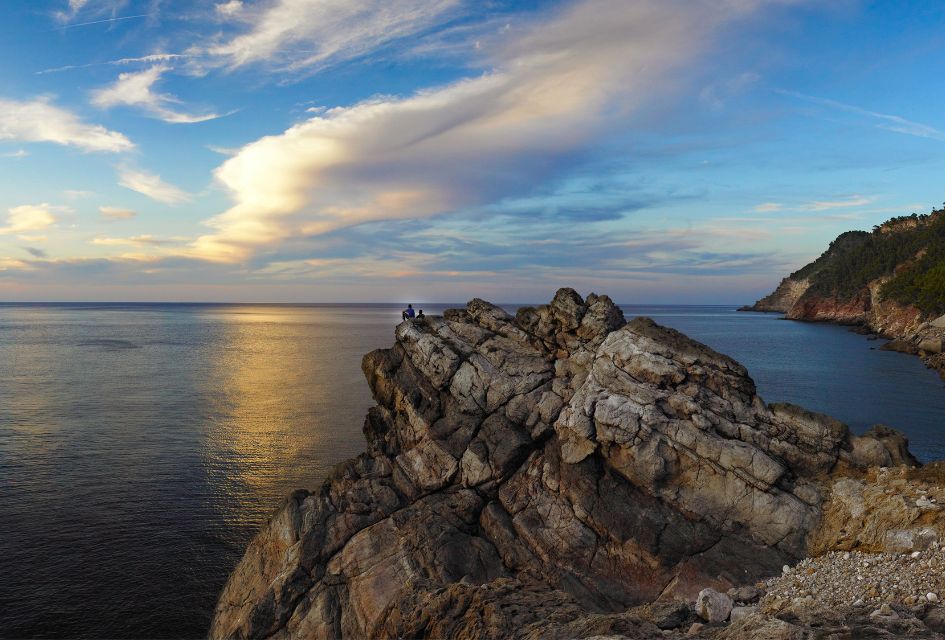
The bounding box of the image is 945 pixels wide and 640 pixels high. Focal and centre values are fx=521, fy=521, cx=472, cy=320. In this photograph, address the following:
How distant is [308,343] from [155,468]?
11980 cm

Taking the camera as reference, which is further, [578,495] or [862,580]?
[578,495]

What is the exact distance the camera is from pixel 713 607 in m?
16.3

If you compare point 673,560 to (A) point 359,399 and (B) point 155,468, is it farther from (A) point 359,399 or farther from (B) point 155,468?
(A) point 359,399

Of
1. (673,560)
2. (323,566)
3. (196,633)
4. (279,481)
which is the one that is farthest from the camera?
(279,481)

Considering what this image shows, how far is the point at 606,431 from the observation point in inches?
1057

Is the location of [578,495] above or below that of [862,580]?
below

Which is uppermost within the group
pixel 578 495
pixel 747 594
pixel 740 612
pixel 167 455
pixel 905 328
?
pixel 905 328

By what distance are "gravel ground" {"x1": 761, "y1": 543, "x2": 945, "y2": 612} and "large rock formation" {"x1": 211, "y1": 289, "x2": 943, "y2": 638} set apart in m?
1.39

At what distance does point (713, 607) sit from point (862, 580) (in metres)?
5.88

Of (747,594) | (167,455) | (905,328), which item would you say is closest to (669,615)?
(747,594)

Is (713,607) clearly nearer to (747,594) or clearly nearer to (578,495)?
(747,594)

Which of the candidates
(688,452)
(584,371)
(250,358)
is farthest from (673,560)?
(250,358)

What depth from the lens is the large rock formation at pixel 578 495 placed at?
78.4 feet

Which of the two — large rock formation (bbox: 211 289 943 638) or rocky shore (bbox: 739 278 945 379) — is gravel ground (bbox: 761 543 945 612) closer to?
large rock formation (bbox: 211 289 943 638)
